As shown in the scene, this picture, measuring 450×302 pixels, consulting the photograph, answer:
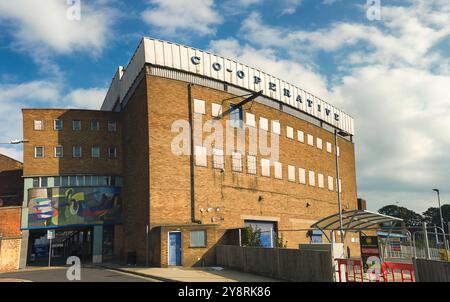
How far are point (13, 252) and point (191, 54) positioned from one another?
21004 mm

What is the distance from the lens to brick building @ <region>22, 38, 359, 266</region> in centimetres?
3136

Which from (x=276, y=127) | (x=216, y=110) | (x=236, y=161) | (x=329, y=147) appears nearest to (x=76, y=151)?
(x=216, y=110)

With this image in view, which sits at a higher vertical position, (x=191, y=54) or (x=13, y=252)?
(x=191, y=54)

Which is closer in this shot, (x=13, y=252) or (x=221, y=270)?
(x=221, y=270)

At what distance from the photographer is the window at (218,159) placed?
35.0m

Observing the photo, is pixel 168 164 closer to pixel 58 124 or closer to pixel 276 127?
pixel 58 124

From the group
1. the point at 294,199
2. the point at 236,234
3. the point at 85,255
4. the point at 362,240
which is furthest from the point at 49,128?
the point at 362,240

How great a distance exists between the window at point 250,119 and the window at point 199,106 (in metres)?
5.15

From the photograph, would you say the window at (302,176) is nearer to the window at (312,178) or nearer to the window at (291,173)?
the window at (291,173)

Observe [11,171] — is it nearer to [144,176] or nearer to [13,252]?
[13,252]

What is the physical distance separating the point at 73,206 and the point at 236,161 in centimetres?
1430

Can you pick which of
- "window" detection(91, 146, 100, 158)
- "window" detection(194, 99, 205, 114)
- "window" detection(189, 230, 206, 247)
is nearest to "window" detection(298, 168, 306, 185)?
"window" detection(194, 99, 205, 114)

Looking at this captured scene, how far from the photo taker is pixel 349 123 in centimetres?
5762

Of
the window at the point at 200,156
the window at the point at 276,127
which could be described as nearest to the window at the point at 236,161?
the window at the point at 200,156
